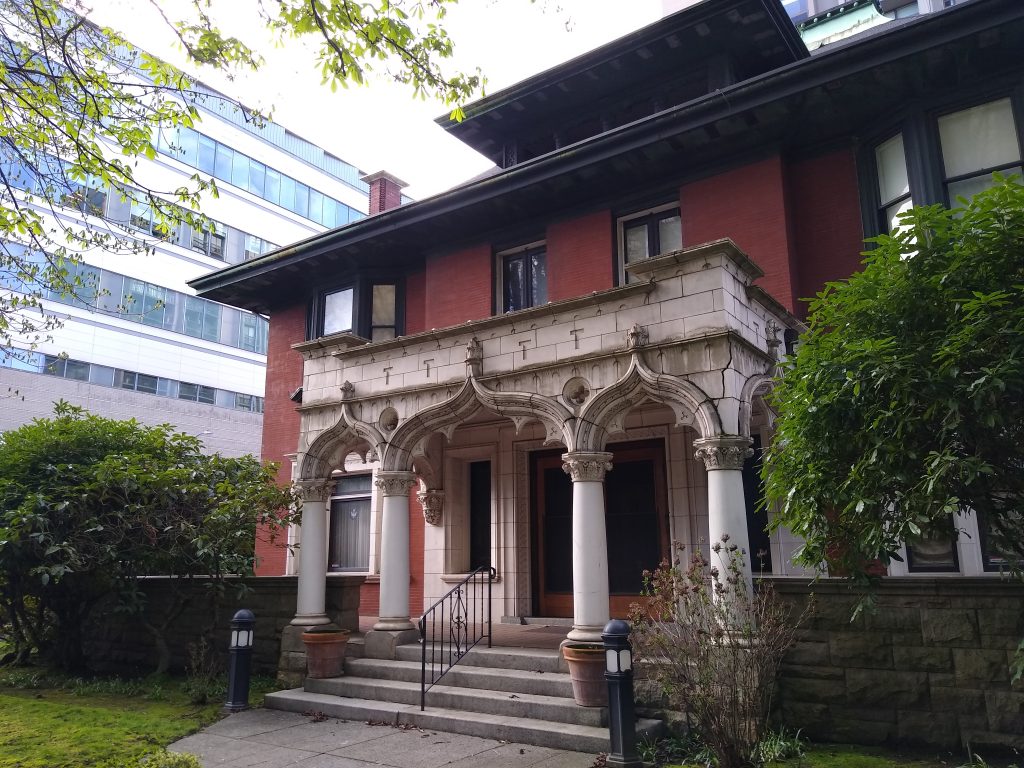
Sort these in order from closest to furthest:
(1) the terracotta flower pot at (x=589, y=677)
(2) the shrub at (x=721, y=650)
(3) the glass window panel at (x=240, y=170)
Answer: (2) the shrub at (x=721, y=650) < (1) the terracotta flower pot at (x=589, y=677) < (3) the glass window panel at (x=240, y=170)

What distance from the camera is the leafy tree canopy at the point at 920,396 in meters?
5.48

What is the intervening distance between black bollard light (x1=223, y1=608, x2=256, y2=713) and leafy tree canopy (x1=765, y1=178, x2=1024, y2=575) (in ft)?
23.8

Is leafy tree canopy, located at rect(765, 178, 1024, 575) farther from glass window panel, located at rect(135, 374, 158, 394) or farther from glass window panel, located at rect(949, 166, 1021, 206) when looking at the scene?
glass window panel, located at rect(135, 374, 158, 394)

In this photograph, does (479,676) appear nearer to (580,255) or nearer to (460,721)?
(460,721)

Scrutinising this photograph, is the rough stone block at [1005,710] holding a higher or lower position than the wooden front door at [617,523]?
lower

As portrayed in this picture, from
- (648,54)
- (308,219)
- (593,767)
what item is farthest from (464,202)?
(308,219)

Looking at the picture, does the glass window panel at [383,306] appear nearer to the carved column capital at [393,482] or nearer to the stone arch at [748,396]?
the carved column capital at [393,482]

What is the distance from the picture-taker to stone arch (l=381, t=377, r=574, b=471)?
9.48 metres

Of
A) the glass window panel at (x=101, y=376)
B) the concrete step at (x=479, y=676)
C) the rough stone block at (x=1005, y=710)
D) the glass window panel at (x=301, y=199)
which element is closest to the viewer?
the rough stone block at (x=1005, y=710)

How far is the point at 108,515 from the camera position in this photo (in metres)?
11.7

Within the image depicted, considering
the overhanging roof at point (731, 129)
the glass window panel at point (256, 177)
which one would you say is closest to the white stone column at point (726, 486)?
the overhanging roof at point (731, 129)

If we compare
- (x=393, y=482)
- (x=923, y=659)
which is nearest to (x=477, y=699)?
(x=393, y=482)

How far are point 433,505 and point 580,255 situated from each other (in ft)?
16.4

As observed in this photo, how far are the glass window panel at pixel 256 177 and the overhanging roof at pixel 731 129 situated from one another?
81.7ft
